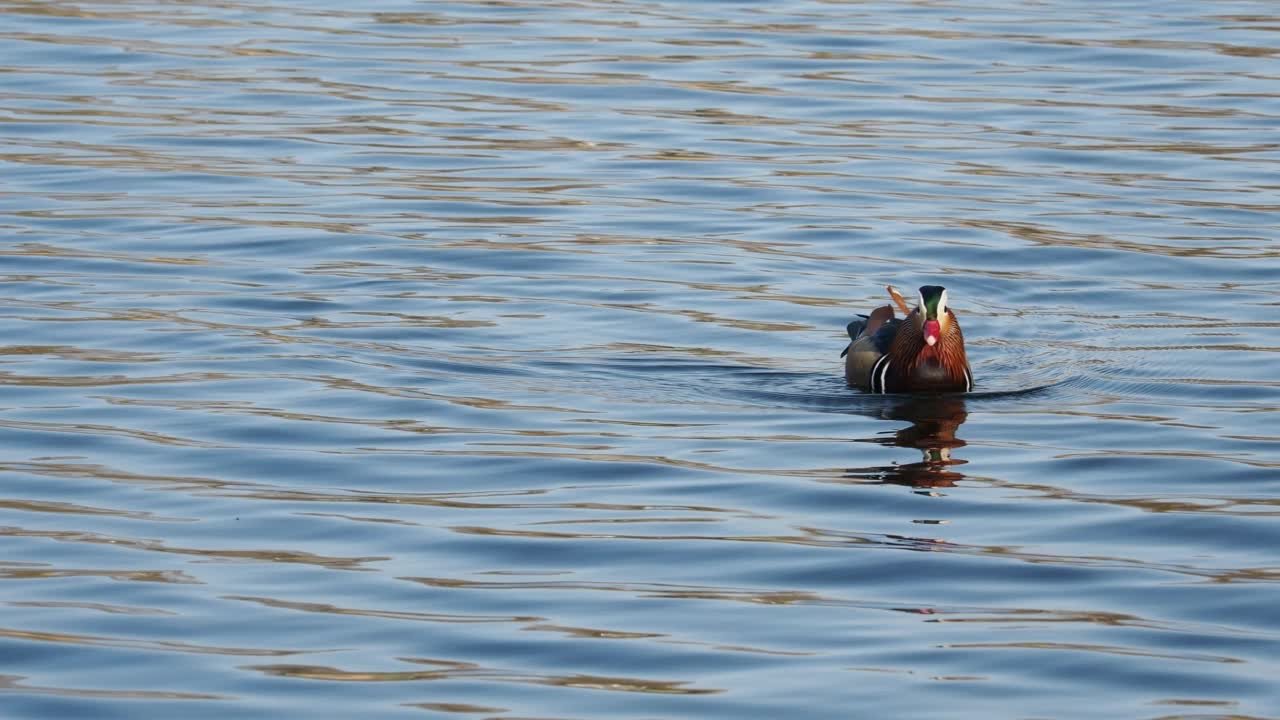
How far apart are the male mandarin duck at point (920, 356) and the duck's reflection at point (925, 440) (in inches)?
3.7

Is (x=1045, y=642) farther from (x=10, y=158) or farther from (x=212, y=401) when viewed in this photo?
(x=10, y=158)

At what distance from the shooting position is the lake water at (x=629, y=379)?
7.58m

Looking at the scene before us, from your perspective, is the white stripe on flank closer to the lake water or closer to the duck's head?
the lake water

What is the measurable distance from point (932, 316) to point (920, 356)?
0.70ft

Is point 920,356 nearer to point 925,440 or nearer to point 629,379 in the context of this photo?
point 925,440

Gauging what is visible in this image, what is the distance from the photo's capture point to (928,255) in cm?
1595

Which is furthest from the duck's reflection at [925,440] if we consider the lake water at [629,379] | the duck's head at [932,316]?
the duck's head at [932,316]

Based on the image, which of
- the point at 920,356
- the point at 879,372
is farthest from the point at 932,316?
the point at 879,372

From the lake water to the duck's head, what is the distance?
0.35m

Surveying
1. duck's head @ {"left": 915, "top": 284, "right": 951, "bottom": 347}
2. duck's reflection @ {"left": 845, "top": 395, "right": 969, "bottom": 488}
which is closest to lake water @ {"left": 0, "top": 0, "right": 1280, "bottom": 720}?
duck's reflection @ {"left": 845, "top": 395, "right": 969, "bottom": 488}

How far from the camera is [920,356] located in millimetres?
11969

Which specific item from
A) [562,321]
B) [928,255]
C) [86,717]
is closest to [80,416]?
[562,321]

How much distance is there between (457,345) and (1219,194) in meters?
7.25

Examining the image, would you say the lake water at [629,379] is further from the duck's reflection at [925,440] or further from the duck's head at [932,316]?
the duck's head at [932,316]
